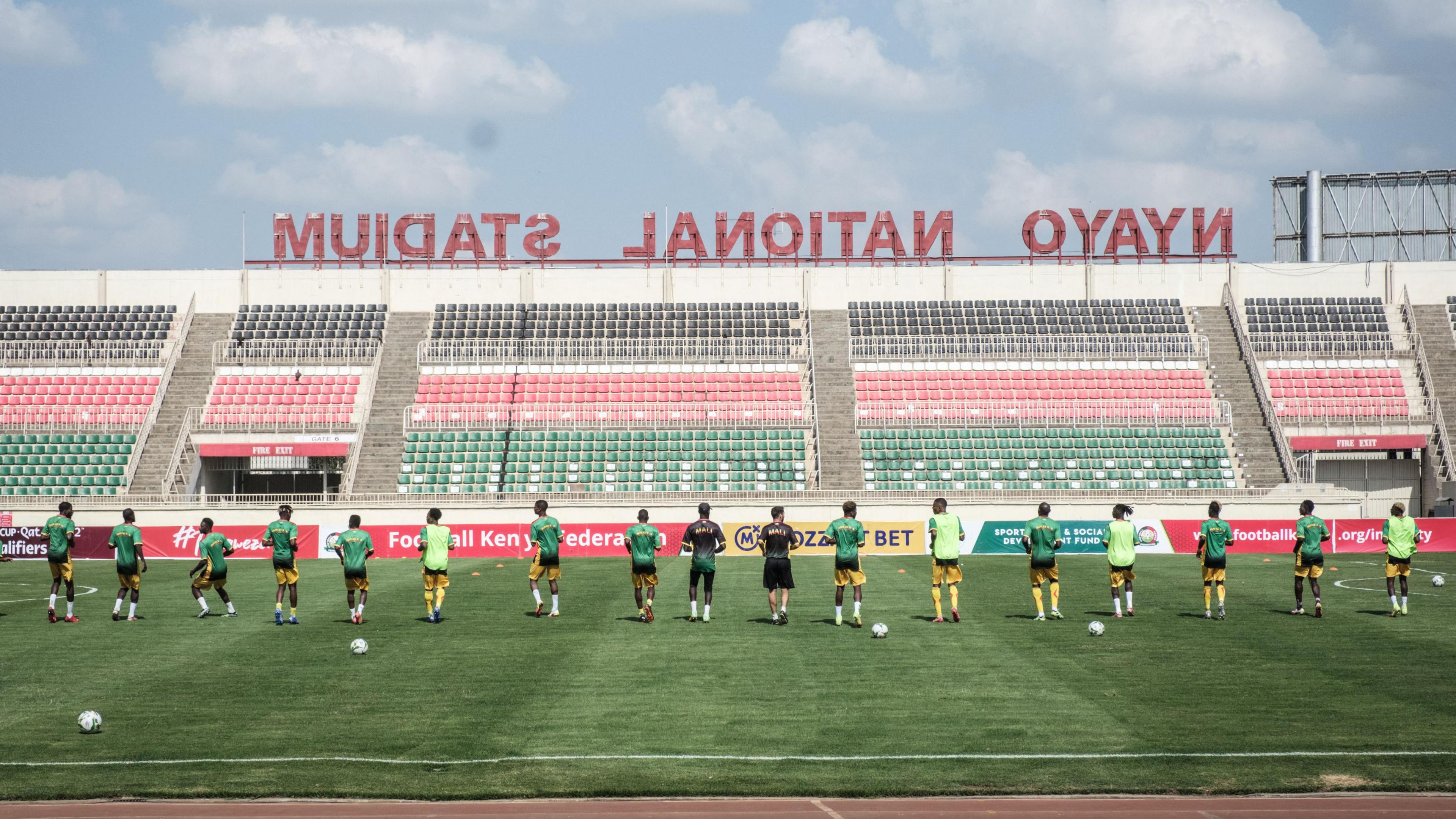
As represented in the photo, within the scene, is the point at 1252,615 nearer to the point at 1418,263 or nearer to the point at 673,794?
the point at 673,794

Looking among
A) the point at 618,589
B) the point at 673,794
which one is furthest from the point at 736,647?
the point at 618,589

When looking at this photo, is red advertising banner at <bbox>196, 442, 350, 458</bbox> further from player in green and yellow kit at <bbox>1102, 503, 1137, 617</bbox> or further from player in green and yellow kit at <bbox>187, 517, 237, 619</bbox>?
player in green and yellow kit at <bbox>1102, 503, 1137, 617</bbox>

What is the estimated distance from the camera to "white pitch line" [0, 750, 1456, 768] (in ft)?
40.0

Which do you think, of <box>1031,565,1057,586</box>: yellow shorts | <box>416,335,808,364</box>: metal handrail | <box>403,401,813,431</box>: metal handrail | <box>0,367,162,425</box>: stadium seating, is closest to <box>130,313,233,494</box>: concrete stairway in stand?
<box>0,367,162,425</box>: stadium seating

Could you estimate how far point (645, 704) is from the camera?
1452 cm

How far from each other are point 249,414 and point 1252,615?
41634 mm

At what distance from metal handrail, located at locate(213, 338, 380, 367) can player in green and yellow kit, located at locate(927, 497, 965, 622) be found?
39905 mm

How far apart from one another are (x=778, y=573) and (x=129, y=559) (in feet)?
35.9

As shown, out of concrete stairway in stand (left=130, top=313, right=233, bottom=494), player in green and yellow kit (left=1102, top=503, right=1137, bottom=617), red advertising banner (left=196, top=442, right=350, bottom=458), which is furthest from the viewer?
red advertising banner (left=196, top=442, right=350, bottom=458)

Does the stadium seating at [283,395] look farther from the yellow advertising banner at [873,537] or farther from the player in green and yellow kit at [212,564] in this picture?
the player in green and yellow kit at [212,564]

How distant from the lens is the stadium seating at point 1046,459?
47094mm

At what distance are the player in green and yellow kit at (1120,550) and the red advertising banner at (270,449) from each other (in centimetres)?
3576

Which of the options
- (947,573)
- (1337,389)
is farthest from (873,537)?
(1337,389)

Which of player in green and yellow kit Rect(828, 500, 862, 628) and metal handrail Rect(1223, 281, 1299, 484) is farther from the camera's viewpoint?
metal handrail Rect(1223, 281, 1299, 484)
